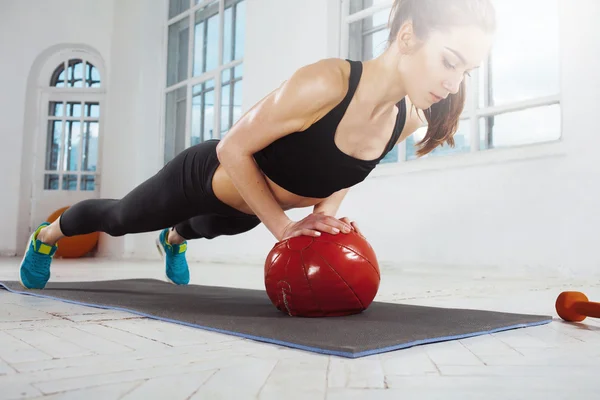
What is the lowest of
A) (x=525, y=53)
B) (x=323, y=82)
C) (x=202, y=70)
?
(x=323, y=82)

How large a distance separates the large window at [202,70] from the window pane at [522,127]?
8.87 ft

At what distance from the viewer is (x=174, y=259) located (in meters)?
2.67

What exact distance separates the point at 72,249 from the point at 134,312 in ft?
18.1

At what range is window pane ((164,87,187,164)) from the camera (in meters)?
6.81

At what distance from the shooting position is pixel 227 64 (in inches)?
229

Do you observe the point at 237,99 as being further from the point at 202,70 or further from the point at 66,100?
the point at 66,100

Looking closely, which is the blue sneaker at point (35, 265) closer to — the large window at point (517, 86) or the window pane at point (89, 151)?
the large window at point (517, 86)

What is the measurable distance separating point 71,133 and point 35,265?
5.90m

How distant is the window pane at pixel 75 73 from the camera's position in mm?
7727

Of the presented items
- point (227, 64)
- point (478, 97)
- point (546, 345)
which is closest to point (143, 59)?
point (227, 64)

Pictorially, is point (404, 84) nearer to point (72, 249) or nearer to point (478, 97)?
point (478, 97)

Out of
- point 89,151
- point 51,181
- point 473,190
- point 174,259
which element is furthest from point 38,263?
point 51,181

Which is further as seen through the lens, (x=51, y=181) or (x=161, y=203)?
(x=51, y=181)

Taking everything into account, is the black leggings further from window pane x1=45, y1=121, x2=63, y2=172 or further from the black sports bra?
window pane x1=45, y1=121, x2=63, y2=172
